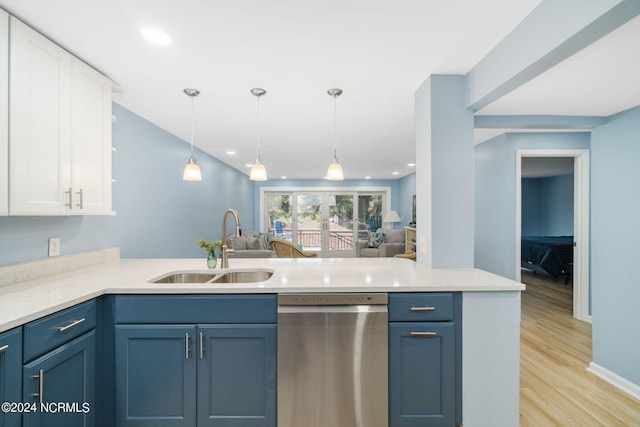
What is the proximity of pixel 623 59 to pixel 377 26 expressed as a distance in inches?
60.5


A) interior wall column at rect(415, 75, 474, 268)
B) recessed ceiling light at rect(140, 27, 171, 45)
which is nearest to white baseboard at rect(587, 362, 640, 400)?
interior wall column at rect(415, 75, 474, 268)

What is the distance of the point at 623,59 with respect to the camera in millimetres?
1681

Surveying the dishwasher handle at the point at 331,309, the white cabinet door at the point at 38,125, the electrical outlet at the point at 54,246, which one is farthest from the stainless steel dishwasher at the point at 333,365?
the electrical outlet at the point at 54,246

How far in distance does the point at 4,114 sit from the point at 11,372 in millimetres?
1180

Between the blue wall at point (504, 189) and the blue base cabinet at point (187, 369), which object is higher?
the blue wall at point (504, 189)

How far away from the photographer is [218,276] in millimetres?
2109

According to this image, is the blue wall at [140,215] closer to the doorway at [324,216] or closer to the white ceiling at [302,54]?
the white ceiling at [302,54]

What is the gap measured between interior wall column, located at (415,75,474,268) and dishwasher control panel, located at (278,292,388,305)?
28.0 inches

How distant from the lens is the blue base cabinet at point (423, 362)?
1.59 m

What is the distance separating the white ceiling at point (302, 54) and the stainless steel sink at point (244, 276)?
4.88 ft

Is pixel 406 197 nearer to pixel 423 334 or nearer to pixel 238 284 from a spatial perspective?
pixel 423 334

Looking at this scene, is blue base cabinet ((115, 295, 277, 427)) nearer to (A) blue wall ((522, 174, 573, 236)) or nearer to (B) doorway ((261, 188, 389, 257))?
(B) doorway ((261, 188, 389, 257))

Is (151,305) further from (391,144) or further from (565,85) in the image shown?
(391,144)

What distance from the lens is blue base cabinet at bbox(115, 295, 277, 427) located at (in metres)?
1.57
